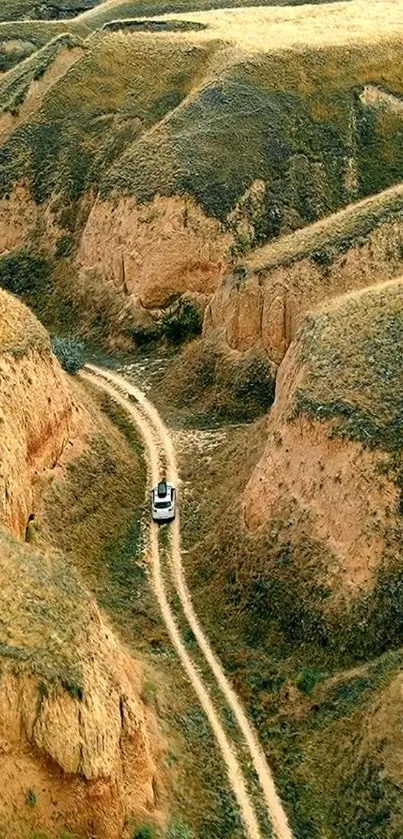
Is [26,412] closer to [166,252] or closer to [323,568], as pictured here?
[323,568]

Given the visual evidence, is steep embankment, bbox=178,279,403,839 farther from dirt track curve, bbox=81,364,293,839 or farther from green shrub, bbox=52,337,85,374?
green shrub, bbox=52,337,85,374

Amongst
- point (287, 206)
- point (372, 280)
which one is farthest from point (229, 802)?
point (287, 206)

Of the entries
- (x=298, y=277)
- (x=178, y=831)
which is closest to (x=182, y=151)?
(x=298, y=277)

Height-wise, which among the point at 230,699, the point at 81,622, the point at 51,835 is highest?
the point at 81,622

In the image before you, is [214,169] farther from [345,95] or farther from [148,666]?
[148,666]

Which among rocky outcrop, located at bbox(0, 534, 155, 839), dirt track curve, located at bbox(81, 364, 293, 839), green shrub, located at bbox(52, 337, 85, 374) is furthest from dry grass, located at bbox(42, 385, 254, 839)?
green shrub, located at bbox(52, 337, 85, 374)
